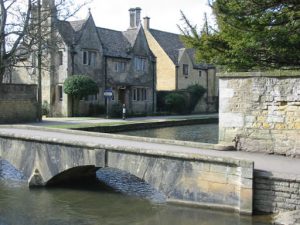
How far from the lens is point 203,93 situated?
Result: 53688 mm

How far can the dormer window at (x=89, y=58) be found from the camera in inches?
1654

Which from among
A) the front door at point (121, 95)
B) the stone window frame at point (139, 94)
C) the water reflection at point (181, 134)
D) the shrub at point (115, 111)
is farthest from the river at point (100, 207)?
the stone window frame at point (139, 94)

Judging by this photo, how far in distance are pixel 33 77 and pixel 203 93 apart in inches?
793

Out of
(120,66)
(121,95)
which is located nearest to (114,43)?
(120,66)

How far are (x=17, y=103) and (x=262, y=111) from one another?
873 inches

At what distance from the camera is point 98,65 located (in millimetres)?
43406

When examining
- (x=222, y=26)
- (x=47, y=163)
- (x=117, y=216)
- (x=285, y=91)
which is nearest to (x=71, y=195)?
(x=47, y=163)

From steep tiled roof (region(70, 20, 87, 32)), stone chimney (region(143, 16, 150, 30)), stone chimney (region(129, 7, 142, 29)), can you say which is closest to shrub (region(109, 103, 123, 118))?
steep tiled roof (region(70, 20, 87, 32))

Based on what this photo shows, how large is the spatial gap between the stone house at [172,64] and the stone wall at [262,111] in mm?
38509

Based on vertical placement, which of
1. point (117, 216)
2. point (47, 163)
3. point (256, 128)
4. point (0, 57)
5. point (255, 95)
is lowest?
point (117, 216)

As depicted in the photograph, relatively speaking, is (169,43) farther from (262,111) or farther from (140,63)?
(262,111)

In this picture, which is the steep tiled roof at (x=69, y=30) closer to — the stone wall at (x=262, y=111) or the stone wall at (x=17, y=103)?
the stone wall at (x=17, y=103)

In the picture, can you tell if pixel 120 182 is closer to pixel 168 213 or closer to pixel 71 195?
pixel 71 195

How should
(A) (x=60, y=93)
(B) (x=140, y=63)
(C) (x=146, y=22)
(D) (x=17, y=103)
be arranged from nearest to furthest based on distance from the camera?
(D) (x=17, y=103), (A) (x=60, y=93), (B) (x=140, y=63), (C) (x=146, y=22)
